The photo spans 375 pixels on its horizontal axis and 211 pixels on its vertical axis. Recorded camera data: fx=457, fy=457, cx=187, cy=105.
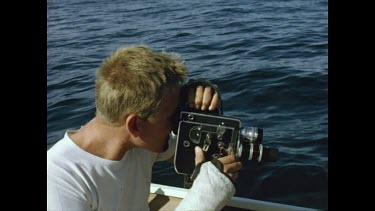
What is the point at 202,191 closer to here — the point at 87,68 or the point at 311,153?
the point at 311,153

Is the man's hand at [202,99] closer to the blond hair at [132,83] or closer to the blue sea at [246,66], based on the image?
the blond hair at [132,83]

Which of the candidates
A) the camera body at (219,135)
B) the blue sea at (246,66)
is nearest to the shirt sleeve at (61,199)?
the camera body at (219,135)

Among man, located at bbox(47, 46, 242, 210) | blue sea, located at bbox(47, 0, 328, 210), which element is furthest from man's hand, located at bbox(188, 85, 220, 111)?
blue sea, located at bbox(47, 0, 328, 210)

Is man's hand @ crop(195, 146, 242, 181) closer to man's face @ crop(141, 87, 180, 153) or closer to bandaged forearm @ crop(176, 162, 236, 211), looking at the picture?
bandaged forearm @ crop(176, 162, 236, 211)

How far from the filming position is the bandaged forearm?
1771 millimetres

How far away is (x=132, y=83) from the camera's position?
1.93m

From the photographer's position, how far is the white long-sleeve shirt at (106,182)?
5.84 feet

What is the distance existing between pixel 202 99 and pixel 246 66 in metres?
4.70

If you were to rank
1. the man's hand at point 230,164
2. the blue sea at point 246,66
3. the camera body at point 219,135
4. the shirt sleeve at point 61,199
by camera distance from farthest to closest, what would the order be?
the blue sea at point 246,66, the camera body at point 219,135, the man's hand at point 230,164, the shirt sleeve at point 61,199

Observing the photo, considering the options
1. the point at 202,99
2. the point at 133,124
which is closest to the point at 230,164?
the point at 202,99

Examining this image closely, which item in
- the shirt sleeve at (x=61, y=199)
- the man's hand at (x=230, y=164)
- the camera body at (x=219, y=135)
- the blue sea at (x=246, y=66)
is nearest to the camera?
the shirt sleeve at (x=61, y=199)

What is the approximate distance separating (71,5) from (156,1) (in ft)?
10.5
